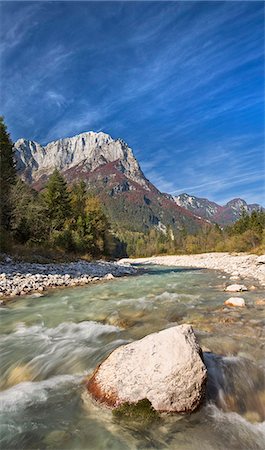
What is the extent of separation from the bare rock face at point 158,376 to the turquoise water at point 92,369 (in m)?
0.21

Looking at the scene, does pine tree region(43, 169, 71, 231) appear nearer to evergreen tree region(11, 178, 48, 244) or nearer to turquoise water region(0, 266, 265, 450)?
evergreen tree region(11, 178, 48, 244)

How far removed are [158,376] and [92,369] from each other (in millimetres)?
2084

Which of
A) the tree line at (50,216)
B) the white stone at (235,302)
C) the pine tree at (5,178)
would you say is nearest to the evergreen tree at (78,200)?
the tree line at (50,216)

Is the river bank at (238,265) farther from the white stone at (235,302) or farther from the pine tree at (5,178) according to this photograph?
the pine tree at (5,178)

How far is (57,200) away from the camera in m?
49.2

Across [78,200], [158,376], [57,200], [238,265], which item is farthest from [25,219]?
[158,376]

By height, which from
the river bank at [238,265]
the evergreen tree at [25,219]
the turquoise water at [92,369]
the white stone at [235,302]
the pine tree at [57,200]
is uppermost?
the pine tree at [57,200]

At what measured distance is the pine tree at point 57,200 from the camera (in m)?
48.4

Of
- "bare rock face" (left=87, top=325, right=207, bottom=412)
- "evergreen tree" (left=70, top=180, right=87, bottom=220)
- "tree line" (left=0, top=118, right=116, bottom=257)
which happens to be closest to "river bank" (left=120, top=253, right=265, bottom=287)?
"bare rock face" (left=87, top=325, right=207, bottom=412)

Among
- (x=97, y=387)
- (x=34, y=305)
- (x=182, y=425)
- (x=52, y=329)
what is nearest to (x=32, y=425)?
(x=97, y=387)

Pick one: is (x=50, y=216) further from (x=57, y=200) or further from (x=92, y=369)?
(x=92, y=369)

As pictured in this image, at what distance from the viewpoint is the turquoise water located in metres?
4.20

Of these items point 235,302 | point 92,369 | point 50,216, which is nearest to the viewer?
point 92,369

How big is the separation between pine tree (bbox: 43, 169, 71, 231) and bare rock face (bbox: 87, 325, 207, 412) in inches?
1727
